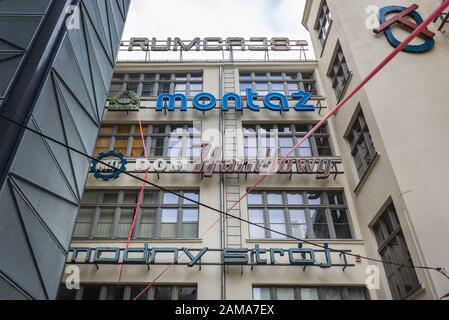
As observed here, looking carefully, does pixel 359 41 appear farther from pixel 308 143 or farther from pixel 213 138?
pixel 213 138

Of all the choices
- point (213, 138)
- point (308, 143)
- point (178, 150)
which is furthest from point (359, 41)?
point (178, 150)

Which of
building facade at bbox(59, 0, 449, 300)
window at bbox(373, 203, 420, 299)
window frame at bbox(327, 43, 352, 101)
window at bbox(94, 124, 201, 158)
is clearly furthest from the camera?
window at bbox(94, 124, 201, 158)

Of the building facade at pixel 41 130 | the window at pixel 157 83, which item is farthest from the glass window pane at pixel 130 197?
the window at pixel 157 83

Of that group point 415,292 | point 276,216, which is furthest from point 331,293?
point 276,216

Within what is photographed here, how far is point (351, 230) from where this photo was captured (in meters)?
15.5

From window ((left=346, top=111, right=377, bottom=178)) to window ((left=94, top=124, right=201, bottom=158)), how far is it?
6.95 m

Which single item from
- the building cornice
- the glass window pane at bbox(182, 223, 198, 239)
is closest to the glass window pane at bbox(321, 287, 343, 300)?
the glass window pane at bbox(182, 223, 198, 239)

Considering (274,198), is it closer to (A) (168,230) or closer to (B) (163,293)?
(A) (168,230)

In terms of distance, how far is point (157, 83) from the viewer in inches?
835

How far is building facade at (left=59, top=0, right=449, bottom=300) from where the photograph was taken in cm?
1240

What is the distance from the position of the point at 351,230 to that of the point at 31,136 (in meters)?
12.2

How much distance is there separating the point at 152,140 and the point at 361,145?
9.60 metres

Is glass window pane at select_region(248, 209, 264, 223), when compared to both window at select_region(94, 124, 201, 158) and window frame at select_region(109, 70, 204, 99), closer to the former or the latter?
window at select_region(94, 124, 201, 158)

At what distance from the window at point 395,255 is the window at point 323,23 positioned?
407 inches
